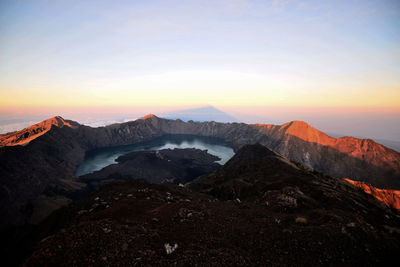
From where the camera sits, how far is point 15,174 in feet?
211

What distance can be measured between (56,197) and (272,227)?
240 feet

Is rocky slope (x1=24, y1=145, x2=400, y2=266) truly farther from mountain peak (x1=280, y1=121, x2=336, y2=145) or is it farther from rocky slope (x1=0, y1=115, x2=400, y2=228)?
mountain peak (x1=280, y1=121, x2=336, y2=145)

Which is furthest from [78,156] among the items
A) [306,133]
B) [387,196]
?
[306,133]

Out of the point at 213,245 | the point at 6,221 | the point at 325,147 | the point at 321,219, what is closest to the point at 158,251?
the point at 213,245

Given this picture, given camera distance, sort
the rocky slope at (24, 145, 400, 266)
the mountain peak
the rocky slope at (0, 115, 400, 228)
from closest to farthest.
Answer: the rocky slope at (24, 145, 400, 266) < the rocky slope at (0, 115, 400, 228) < the mountain peak

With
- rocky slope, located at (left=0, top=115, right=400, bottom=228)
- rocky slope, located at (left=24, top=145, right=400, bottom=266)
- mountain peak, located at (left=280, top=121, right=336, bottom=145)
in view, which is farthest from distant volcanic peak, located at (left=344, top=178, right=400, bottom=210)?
mountain peak, located at (left=280, top=121, right=336, bottom=145)

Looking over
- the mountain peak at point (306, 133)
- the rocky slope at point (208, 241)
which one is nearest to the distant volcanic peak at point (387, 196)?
the rocky slope at point (208, 241)

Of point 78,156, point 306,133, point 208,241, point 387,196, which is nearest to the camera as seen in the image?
point 208,241

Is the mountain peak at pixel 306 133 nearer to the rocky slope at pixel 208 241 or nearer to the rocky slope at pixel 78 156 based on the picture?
the rocky slope at pixel 78 156

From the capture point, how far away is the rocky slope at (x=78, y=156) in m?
59.5

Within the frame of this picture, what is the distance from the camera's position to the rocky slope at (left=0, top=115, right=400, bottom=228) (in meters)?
59.5

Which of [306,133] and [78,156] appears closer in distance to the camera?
[78,156]

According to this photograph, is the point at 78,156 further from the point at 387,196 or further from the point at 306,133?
the point at 306,133

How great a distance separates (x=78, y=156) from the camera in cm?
12300
